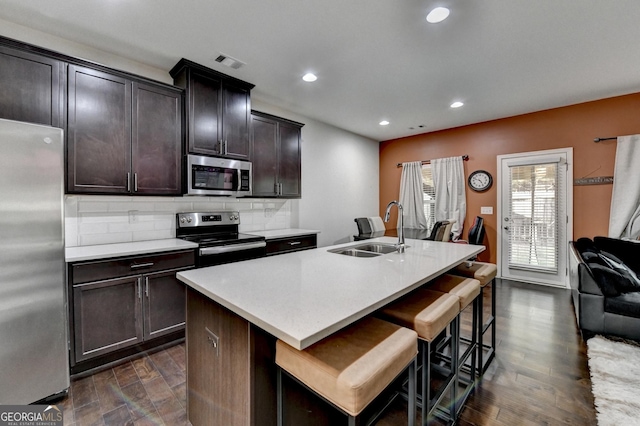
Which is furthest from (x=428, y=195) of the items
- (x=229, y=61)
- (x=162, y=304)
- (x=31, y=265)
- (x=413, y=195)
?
(x=31, y=265)

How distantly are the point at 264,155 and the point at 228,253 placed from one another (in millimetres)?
1404

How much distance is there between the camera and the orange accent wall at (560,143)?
372 centimetres

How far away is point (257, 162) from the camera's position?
3.48 m

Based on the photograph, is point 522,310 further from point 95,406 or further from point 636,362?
point 95,406

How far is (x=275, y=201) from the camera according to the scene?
4102mm

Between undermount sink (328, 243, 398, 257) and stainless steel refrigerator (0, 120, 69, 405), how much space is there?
1867 millimetres

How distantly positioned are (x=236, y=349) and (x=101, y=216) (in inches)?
91.0

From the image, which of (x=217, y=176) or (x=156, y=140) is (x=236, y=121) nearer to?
(x=217, y=176)

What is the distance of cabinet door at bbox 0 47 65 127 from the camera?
190cm

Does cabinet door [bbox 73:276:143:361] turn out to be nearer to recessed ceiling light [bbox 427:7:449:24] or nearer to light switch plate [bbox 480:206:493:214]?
recessed ceiling light [bbox 427:7:449:24]

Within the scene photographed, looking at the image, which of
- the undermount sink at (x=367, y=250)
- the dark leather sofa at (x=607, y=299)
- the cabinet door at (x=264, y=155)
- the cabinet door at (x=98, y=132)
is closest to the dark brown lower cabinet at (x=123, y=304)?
the cabinet door at (x=98, y=132)

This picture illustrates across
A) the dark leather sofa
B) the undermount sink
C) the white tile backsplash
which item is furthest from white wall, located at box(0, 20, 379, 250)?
the dark leather sofa

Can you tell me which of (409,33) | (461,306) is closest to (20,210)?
(461,306)

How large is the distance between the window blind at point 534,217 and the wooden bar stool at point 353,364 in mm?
4362
